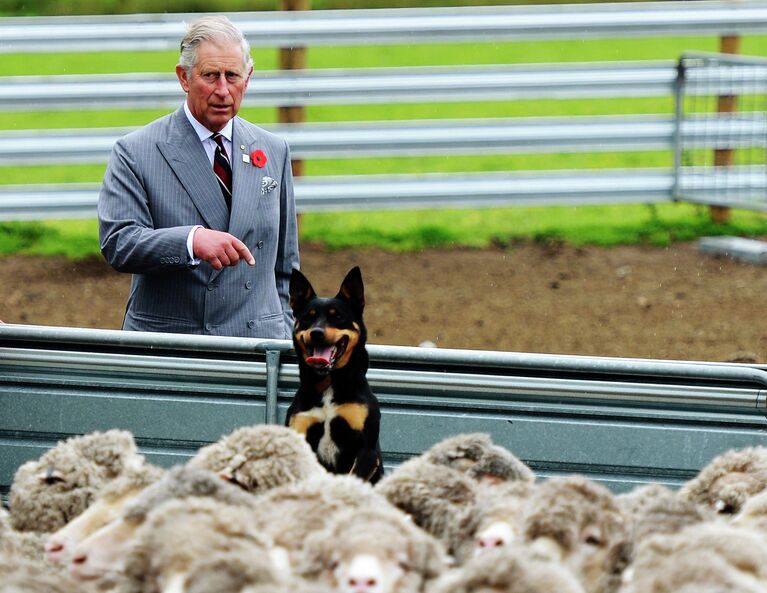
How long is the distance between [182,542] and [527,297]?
21.2ft

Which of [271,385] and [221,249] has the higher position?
[221,249]

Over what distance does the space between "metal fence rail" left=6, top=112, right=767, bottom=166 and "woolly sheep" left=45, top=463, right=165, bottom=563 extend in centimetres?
662

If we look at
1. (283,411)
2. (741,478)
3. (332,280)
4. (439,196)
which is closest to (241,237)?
(283,411)

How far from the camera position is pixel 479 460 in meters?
3.00

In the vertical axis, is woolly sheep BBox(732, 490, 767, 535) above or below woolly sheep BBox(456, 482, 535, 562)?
below

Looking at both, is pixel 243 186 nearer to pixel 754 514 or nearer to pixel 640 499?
pixel 640 499

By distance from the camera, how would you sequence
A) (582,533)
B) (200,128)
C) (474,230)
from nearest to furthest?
(582,533), (200,128), (474,230)

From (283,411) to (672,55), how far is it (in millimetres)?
14069

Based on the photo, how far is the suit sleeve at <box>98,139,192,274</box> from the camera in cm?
416

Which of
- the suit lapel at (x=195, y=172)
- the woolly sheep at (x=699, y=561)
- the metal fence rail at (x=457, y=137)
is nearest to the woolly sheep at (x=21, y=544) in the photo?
the woolly sheep at (x=699, y=561)

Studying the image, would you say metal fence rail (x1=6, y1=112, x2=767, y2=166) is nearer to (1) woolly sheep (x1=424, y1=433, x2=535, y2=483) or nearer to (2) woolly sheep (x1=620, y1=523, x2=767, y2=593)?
(1) woolly sheep (x1=424, y1=433, x2=535, y2=483)

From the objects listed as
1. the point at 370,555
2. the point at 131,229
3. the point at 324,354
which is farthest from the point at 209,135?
the point at 370,555

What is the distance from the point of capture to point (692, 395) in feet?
12.5

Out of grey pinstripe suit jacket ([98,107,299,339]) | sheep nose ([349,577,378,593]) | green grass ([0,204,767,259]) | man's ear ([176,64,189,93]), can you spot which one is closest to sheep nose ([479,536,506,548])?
sheep nose ([349,577,378,593])
